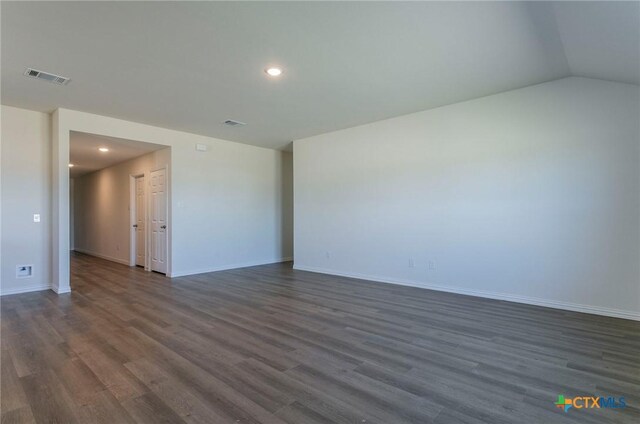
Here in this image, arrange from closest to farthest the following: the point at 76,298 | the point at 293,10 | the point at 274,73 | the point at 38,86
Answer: the point at 293,10
the point at 274,73
the point at 38,86
the point at 76,298

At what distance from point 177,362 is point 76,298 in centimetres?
296

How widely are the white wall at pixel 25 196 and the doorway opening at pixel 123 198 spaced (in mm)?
517

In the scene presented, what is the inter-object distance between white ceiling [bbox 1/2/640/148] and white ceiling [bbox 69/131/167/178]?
866mm

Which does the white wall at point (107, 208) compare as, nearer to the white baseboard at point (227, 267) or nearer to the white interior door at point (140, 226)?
the white interior door at point (140, 226)

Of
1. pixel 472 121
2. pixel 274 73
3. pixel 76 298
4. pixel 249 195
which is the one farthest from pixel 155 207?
pixel 472 121

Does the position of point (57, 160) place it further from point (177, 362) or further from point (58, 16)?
point (177, 362)

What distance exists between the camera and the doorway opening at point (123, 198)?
6145mm

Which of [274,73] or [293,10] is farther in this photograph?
[274,73]

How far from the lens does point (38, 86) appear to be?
3809mm

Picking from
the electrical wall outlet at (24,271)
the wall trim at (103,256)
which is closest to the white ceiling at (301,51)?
the electrical wall outlet at (24,271)

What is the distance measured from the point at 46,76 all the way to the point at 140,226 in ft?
13.9

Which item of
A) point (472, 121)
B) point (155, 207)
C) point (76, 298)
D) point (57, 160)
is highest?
point (472, 121)

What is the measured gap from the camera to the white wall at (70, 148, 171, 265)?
7.21 metres

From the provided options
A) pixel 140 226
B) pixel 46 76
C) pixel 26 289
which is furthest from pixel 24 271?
pixel 46 76
